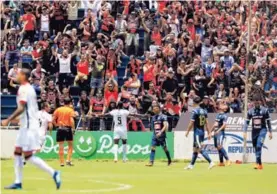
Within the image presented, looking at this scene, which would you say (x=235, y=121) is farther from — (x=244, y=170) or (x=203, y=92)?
(x=244, y=170)

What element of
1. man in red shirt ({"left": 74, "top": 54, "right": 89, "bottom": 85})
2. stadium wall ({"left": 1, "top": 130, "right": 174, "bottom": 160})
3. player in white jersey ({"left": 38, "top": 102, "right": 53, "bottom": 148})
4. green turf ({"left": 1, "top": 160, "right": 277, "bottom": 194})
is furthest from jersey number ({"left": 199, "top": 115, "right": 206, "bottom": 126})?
man in red shirt ({"left": 74, "top": 54, "right": 89, "bottom": 85})

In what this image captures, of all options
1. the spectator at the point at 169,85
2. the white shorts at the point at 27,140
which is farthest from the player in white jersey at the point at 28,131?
the spectator at the point at 169,85

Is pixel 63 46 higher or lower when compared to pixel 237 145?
higher

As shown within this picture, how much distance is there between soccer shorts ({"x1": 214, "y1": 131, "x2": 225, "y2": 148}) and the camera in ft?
108

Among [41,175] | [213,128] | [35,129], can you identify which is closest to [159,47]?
[213,128]

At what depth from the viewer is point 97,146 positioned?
36.5m

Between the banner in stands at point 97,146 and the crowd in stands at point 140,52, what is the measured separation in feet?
2.53

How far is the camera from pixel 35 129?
747 inches

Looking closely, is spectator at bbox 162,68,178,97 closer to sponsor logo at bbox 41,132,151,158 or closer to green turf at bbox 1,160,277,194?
sponsor logo at bbox 41,132,151,158

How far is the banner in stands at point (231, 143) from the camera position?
35.8m

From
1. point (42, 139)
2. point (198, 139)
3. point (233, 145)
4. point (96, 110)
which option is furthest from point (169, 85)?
point (198, 139)

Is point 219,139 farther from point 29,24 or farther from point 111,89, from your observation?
point 29,24

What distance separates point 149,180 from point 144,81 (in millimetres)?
15578

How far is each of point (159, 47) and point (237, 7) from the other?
474cm
